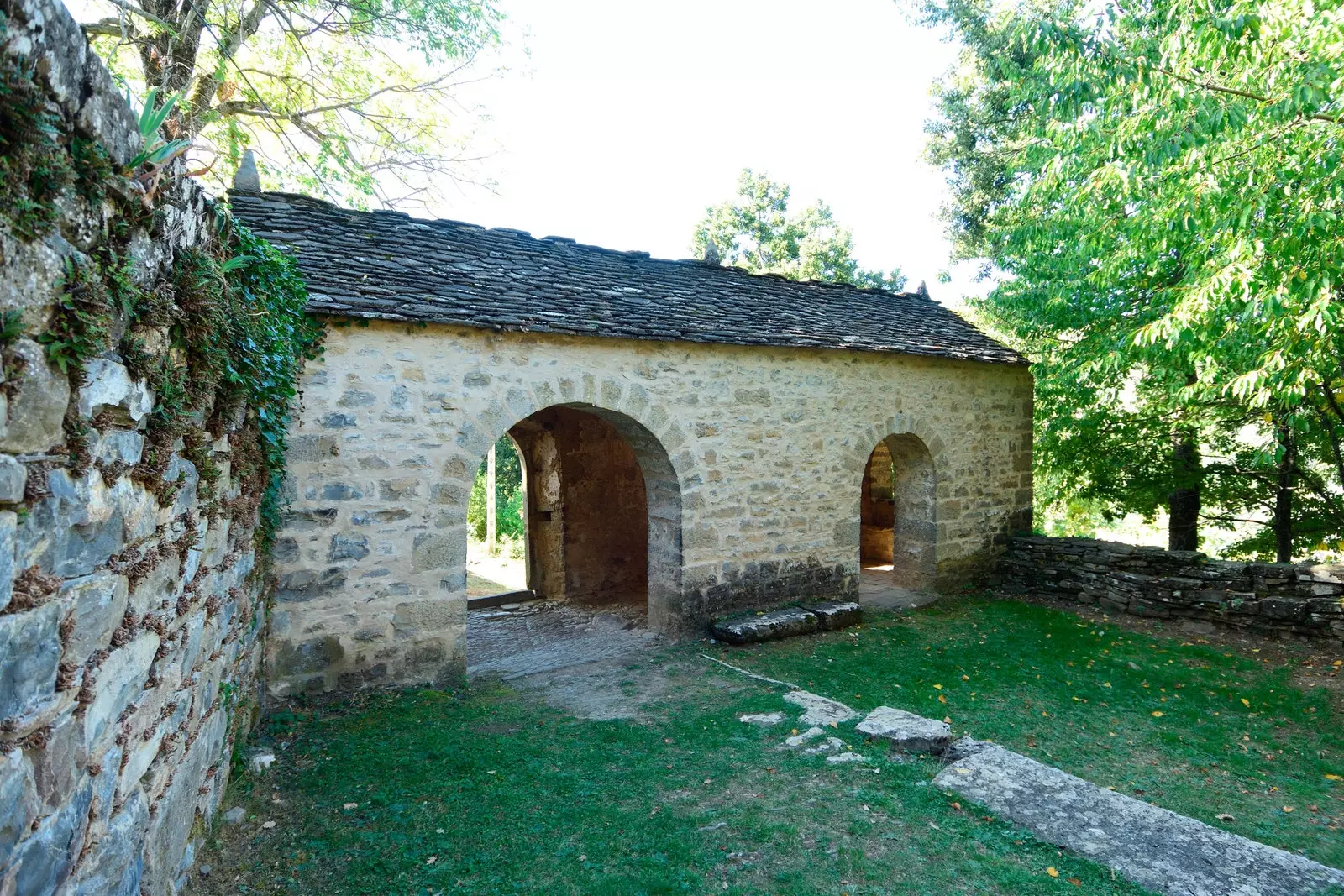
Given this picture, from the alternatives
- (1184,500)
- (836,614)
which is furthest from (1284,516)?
(836,614)

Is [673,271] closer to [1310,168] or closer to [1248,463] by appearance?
[1310,168]

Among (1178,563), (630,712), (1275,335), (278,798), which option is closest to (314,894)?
(278,798)

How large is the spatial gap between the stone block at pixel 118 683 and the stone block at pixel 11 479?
69 cm

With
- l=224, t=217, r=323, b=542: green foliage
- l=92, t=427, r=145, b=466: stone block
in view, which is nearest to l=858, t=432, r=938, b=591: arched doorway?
l=224, t=217, r=323, b=542: green foliage

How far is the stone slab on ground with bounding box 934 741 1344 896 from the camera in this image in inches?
121

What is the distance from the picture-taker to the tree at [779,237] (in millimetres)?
21250

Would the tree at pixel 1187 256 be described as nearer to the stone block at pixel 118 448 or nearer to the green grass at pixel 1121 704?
the green grass at pixel 1121 704

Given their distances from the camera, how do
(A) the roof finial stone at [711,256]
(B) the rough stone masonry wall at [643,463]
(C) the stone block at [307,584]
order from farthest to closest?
(A) the roof finial stone at [711,256] < (B) the rough stone masonry wall at [643,463] < (C) the stone block at [307,584]

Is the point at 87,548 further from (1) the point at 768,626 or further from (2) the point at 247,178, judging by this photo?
(1) the point at 768,626

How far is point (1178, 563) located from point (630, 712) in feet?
22.1

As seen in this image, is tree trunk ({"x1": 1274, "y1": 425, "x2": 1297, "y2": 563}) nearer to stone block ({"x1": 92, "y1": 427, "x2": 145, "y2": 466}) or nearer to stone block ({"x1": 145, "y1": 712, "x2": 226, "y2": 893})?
stone block ({"x1": 145, "y1": 712, "x2": 226, "y2": 893})

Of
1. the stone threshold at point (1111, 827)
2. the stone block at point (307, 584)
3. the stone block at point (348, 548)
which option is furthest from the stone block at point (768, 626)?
the stone block at point (307, 584)

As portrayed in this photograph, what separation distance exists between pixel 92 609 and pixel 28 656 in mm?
334

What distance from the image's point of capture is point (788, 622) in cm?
723
